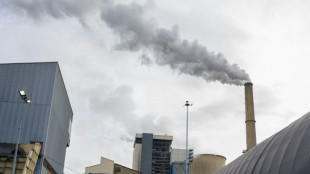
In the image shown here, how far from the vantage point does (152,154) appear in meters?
77.3

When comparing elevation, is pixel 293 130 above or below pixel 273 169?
above

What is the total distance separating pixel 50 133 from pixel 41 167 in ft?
13.3

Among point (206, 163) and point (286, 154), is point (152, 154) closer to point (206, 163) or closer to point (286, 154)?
point (206, 163)

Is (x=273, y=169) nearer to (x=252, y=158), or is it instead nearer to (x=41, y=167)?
(x=252, y=158)

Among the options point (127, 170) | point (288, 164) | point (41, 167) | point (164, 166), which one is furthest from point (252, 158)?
point (164, 166)

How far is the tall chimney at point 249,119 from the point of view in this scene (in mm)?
42537

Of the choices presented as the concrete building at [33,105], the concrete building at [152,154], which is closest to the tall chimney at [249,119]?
the concrete building at [33,105]

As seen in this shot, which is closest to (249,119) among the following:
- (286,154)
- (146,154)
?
(286,154)

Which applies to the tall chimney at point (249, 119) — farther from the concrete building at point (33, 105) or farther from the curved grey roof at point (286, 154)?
the curved grey roof at point (286, 154)

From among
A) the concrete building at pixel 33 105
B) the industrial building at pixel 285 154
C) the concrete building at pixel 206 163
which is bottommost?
the industrial building at pixel 285 154

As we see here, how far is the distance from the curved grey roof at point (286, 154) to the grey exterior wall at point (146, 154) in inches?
2332

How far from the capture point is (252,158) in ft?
53.3

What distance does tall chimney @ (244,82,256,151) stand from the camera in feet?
140

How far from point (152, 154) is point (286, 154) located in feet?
218
